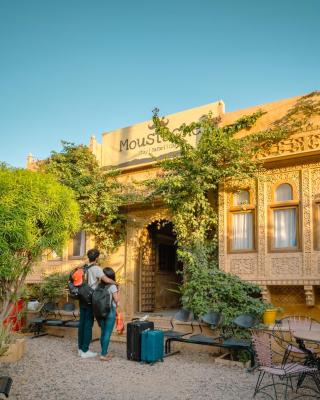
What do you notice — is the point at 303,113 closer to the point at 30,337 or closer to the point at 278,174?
the point at 278,174

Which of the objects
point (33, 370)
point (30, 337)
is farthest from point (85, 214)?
point (33, 370)

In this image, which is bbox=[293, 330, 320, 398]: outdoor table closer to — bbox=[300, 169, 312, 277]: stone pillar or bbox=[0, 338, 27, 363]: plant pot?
bbox=[300, 169, 312, 277]: stone pillar

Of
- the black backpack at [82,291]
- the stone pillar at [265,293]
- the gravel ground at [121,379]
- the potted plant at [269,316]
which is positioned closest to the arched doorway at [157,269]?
the stone pillar at [265,293]

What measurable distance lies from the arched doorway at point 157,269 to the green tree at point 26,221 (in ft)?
19.0

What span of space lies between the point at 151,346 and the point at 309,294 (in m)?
3.86

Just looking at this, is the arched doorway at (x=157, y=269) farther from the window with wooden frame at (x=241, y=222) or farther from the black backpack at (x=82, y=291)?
the black backpack at (x=82, y=291)

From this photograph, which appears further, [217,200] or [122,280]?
[122,280]

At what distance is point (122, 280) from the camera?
1342 cm

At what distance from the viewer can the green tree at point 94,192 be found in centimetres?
1302

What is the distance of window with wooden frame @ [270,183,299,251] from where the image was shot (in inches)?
408

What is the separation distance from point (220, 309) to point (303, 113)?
197 inches

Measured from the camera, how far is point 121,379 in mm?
6855

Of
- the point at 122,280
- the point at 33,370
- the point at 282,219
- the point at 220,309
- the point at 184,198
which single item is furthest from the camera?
the point at 122,280

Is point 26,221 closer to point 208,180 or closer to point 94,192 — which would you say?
point 208,180
